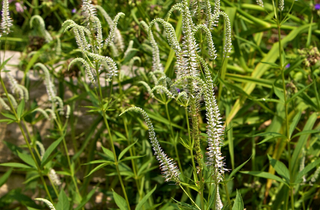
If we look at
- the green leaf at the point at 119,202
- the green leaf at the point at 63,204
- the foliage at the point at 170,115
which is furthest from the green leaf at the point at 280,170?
the green leaf at the point at 63,204

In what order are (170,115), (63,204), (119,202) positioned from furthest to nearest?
(170,115) → (63,204) → (119,202)

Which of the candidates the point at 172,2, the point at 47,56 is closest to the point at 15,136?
the point at 47,56

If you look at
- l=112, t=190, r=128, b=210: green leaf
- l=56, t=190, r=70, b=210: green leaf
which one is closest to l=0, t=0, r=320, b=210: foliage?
l=56, t=190, r=70, b=210: green leaf

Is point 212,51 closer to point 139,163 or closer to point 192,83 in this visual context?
point 192,83

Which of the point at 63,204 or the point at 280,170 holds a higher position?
the point at 280,170

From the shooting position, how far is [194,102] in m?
1.20

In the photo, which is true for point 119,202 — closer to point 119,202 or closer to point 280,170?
point 119,202

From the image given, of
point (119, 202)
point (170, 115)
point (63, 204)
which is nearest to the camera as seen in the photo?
point (119, 202)

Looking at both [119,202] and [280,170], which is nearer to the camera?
[119,202]

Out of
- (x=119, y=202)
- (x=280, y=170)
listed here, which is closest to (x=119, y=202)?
(x=119, y=202)

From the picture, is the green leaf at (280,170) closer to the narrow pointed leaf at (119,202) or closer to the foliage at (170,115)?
the foliage at (170,115)

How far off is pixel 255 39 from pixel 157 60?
4.56ft

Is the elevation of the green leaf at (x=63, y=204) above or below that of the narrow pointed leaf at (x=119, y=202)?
below

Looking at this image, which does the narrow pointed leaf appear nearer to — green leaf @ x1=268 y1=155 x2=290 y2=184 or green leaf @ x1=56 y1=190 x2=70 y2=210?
green leaf @ x1=56 y1=190 x2=70 y2=210
